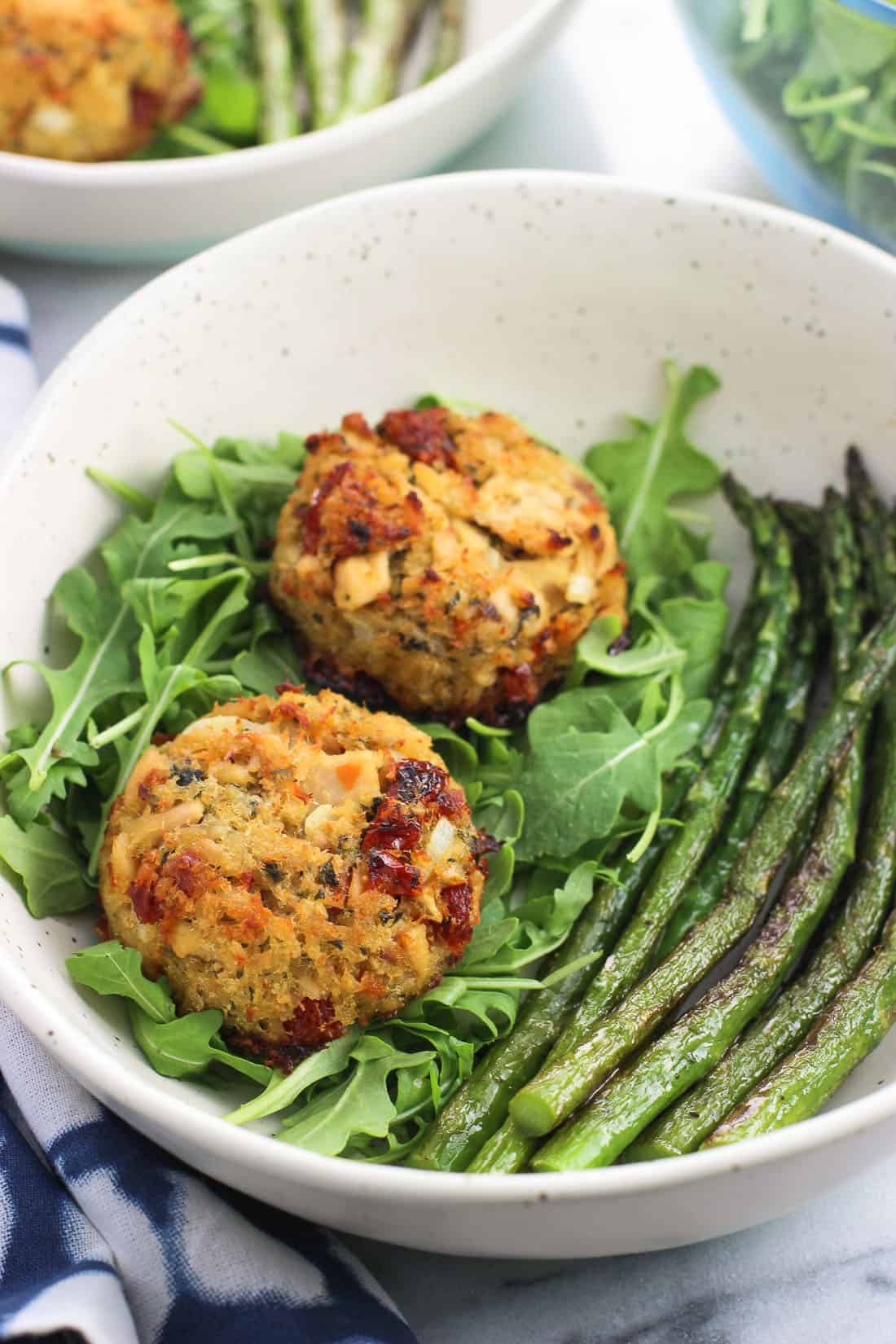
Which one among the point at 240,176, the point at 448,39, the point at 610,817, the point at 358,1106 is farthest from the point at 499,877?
the point at 448,39

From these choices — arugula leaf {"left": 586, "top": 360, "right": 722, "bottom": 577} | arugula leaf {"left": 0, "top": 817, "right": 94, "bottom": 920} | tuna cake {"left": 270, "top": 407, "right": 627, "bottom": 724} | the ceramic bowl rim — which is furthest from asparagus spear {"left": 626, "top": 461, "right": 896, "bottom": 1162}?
the ceramic bowl rim

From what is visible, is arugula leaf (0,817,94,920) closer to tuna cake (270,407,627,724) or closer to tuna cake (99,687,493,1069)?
tuna cake (99,687,493,1069)

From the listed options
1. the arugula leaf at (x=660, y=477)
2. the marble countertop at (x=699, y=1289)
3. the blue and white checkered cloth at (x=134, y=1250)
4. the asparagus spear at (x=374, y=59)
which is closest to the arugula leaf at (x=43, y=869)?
the blue and white checkered cloth at (x=134, y=1250)

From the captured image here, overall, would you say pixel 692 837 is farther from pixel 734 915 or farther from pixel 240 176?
pixel 240 176

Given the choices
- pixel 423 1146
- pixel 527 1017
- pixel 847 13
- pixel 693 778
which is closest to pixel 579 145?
pixel 847 13

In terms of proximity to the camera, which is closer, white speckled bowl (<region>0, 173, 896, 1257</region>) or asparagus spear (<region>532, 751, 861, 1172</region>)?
asparagus spear (<region>532, 751, 861, 1172</region>)

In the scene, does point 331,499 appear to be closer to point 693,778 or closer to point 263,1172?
point 693,778
